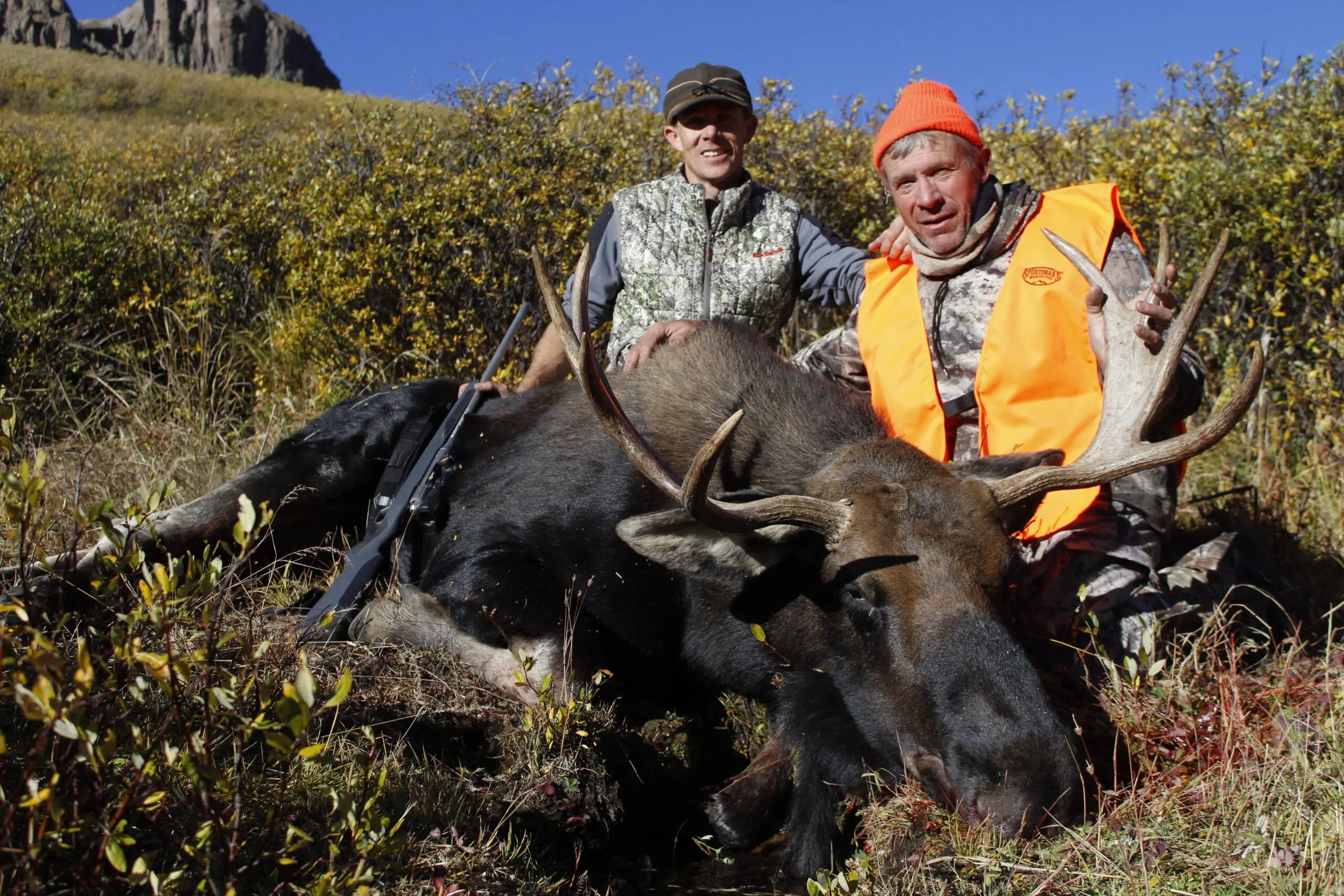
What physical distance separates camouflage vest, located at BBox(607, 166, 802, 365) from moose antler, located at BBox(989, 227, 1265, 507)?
1.94m

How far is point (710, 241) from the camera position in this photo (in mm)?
5656

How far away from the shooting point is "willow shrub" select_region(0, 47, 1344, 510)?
614 centimetres

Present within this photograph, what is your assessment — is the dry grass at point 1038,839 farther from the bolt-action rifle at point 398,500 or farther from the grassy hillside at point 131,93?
the grassy hillside at point 131,93

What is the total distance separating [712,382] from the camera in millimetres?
4312

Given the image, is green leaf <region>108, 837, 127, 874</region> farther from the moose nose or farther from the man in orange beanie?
the man in orange beanie

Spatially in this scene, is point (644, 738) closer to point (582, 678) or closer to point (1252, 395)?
point (582, 678)

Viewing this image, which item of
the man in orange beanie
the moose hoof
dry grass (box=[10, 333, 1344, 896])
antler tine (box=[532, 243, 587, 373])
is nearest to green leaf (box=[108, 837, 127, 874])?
dry grass (box=[10, 333, 1344, 896])

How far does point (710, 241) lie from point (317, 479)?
7.36 ft

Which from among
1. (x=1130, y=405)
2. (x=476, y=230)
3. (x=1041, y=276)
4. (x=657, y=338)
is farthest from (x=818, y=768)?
(x=476, y=230)

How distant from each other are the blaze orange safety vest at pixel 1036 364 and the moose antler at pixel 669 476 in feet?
2.76

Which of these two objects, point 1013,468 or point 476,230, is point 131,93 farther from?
point 1013,468

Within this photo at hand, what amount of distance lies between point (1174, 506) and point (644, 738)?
2320 mm

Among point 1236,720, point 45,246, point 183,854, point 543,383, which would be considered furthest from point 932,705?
point 45,246

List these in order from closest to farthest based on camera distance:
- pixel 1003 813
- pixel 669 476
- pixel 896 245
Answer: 1. pixel 1003 813
2. pixel 669 476
3. pixel 896 245
